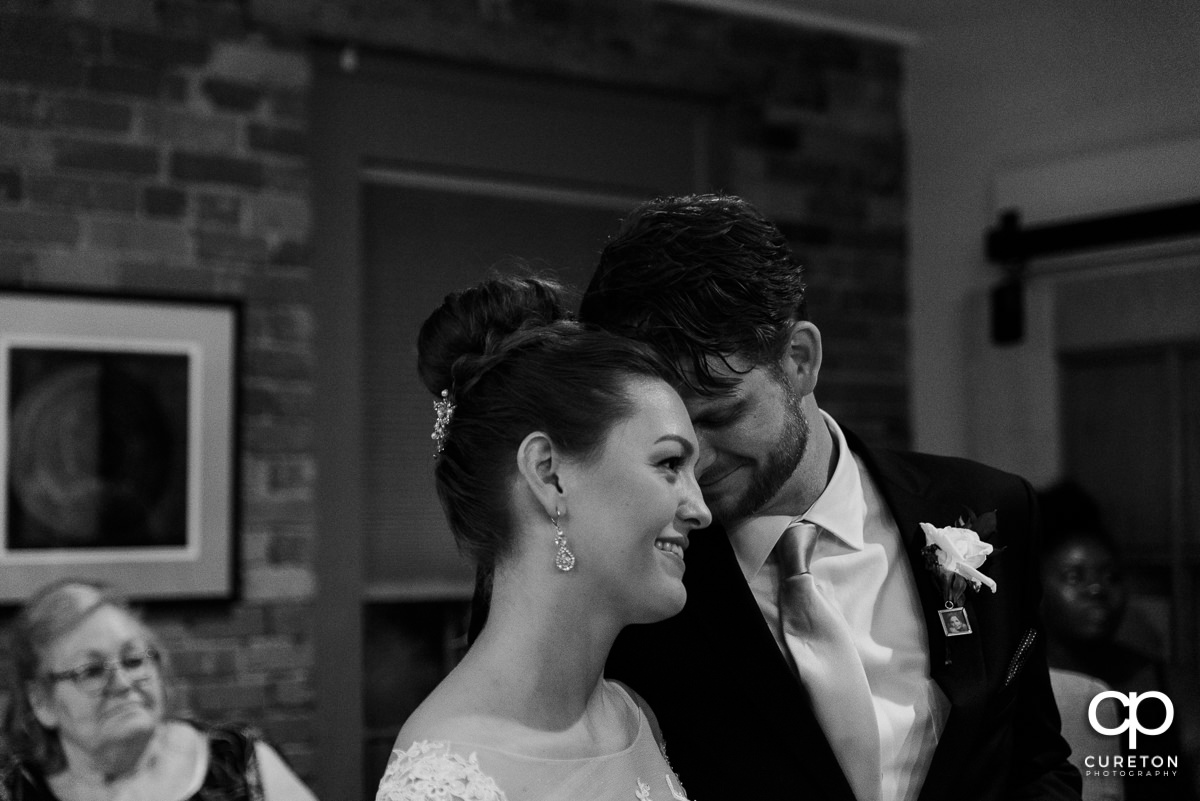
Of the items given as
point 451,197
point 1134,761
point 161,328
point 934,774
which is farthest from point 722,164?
point 934,774

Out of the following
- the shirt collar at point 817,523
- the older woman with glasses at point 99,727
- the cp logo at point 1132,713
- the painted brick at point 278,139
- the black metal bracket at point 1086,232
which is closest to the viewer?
the shirt collar at point 817,523

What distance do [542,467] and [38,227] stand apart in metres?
2.37

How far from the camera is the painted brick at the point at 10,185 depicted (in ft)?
11.1

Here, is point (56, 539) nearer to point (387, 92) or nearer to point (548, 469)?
point (387, 92)

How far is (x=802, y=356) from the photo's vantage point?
181 cm

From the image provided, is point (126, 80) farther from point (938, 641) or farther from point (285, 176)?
point (938, 641)

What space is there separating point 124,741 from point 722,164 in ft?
8.44

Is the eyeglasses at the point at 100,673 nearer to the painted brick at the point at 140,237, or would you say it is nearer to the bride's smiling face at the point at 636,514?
the painted brick at the point at 140,237

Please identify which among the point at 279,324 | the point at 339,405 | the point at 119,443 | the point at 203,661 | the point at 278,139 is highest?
the point at 278,139

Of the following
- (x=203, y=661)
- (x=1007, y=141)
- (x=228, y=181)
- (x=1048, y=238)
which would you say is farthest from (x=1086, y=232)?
(x=203, y=661)

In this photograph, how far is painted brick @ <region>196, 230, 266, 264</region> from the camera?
3615mm

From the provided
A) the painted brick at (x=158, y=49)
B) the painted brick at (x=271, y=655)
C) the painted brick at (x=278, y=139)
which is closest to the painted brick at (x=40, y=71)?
the painted brick at (x=158, y=49)

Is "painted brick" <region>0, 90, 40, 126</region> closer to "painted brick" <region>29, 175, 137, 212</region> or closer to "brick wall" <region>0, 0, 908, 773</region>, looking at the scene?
"brick wall" <region>0, 0, 908, 773</region>

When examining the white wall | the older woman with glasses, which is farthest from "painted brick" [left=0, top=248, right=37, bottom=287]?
the white wall
